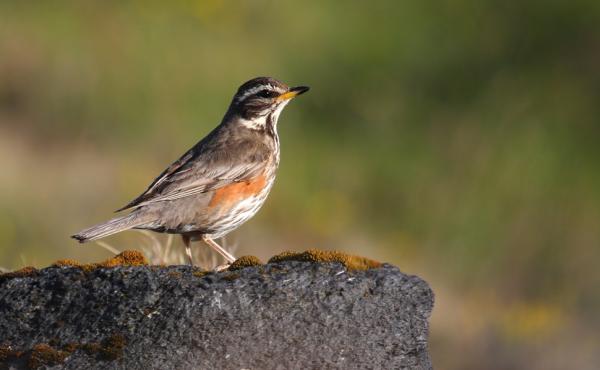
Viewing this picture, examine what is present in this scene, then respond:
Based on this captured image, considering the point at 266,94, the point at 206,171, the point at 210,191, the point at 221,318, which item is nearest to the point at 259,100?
the point at 266,94

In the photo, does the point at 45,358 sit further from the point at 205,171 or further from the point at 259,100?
the point at 259,100

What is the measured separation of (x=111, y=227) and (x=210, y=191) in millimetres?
1498

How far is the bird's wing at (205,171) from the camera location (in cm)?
1322

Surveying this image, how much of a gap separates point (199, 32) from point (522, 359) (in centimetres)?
935

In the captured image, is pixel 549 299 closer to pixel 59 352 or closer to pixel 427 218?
pixel 427 218

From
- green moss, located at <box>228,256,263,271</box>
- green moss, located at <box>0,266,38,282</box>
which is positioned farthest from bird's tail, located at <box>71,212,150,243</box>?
green moss, located at <box>228,256,263,271</box>

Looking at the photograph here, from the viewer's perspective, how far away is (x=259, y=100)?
48.6 ft

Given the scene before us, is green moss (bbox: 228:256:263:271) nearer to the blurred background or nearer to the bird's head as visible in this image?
the bird's head

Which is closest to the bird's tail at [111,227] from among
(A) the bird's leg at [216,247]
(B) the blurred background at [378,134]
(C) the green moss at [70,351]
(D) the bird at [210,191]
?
(D) the bird at [210,191]

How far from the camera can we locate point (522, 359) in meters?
22.1

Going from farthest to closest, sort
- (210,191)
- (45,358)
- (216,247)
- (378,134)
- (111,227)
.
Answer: (378,134), (210,191), (216,247), (111,227), (45,358)

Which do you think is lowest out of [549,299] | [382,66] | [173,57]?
[549,299]

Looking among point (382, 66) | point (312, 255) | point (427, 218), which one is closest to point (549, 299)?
point (427, 218)

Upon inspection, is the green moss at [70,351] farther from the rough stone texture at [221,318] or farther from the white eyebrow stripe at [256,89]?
the white eyebrow stripe at [256,89]
